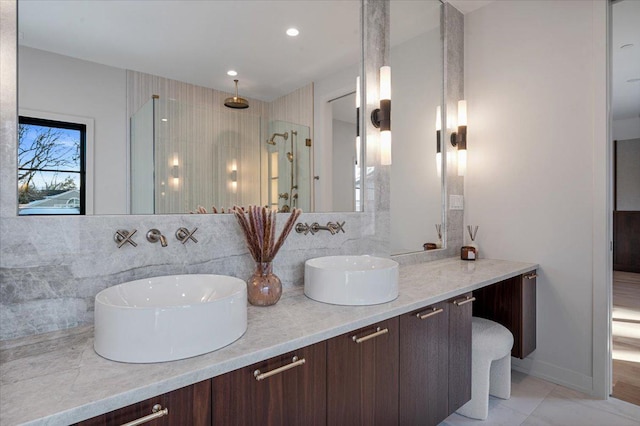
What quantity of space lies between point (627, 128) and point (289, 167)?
7.21m

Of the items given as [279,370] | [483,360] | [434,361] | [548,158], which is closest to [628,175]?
[548,158]

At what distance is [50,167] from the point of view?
3.56 feet

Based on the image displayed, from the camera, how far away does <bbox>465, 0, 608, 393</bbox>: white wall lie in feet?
6.74

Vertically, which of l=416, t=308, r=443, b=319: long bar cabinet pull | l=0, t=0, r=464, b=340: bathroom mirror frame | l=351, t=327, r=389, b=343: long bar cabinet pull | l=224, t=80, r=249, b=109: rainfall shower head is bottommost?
l=351, t=327, r=389, b=343: long bar cabinet pull

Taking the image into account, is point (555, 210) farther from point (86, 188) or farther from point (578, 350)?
point (86, 188)

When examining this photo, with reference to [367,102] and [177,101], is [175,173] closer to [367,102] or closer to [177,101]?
[177,101]

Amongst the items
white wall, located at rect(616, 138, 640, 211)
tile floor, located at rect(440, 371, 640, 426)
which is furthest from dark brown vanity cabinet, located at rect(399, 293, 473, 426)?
white wall, located at rect(616, 138, 640, 211)

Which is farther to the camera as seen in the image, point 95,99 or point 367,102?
point 367,102

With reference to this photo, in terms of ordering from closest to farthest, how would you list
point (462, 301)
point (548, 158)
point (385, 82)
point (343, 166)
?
point (462, 301) → point (343, 166) → point (385, 82) → point (548, 158)

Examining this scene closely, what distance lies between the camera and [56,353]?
2.90 ft

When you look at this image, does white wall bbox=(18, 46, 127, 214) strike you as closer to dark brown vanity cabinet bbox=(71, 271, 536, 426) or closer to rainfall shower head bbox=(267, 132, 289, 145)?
rainfall shower head bbox=(267, 132, 289, 145)

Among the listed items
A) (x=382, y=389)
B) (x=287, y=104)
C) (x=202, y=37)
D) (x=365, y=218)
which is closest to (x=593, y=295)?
(x=365, y=218)

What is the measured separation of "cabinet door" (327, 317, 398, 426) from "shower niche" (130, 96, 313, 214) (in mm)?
727

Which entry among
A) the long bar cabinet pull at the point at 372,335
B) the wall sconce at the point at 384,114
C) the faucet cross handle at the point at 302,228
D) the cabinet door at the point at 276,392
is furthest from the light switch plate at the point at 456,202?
the cabinet door at the point at 276,392
